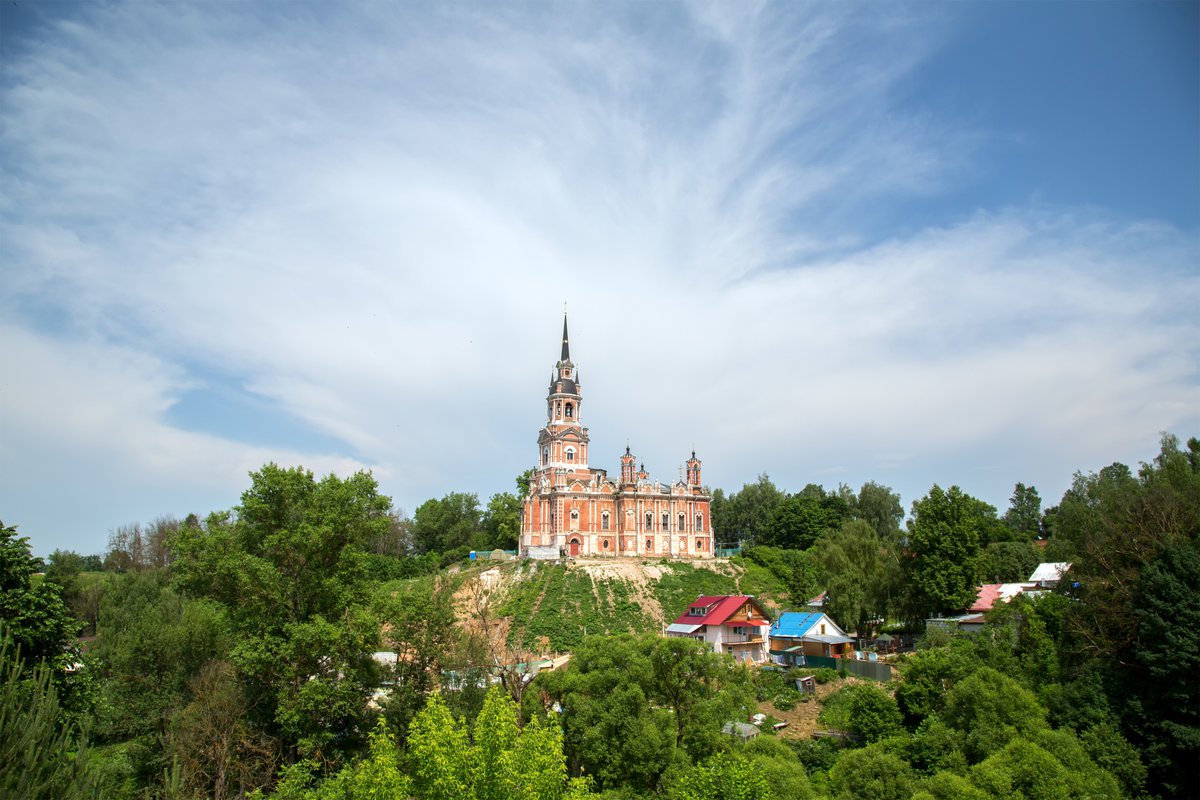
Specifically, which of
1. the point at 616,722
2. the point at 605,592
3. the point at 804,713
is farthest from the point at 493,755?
the point at 605,592

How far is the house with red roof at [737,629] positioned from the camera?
40.0 meters

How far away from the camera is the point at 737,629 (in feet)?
133

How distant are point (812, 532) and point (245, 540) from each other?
52161mm

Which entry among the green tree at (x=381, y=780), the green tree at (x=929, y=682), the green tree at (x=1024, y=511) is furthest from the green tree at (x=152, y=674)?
the green tree at (x=1024, y=511)

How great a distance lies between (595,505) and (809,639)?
82.3 feet

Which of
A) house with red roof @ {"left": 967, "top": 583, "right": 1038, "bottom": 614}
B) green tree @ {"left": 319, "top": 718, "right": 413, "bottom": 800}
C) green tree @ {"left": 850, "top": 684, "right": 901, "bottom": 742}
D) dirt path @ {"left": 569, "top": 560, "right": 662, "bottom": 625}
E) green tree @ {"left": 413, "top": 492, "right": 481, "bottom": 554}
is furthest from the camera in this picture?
green tree @ {"left": 413, "top": 492, "right": 481, "bottom": 554}

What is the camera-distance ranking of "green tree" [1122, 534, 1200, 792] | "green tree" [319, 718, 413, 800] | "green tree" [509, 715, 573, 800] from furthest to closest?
"green tree" [1122, 534, 1200, 792]
"green tree" [319, 718, 413, 800]
"green tree" [509, 715, 573, 800]

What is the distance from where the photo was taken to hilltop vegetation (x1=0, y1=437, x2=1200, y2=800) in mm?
17297

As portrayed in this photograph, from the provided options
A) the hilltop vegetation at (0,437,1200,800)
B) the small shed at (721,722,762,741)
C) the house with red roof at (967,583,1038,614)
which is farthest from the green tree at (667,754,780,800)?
the house with red roof at (967,583,1038,614)

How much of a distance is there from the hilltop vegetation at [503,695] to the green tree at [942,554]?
4.14 metres

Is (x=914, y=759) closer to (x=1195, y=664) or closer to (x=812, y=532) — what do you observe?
(x=1195, y=664)

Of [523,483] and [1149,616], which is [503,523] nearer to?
[523,483]

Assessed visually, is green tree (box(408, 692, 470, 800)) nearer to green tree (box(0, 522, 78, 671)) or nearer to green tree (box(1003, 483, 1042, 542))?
green tree (box(0, 522, 78, 671))

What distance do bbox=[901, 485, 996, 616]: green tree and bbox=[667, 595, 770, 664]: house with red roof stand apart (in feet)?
26.8
